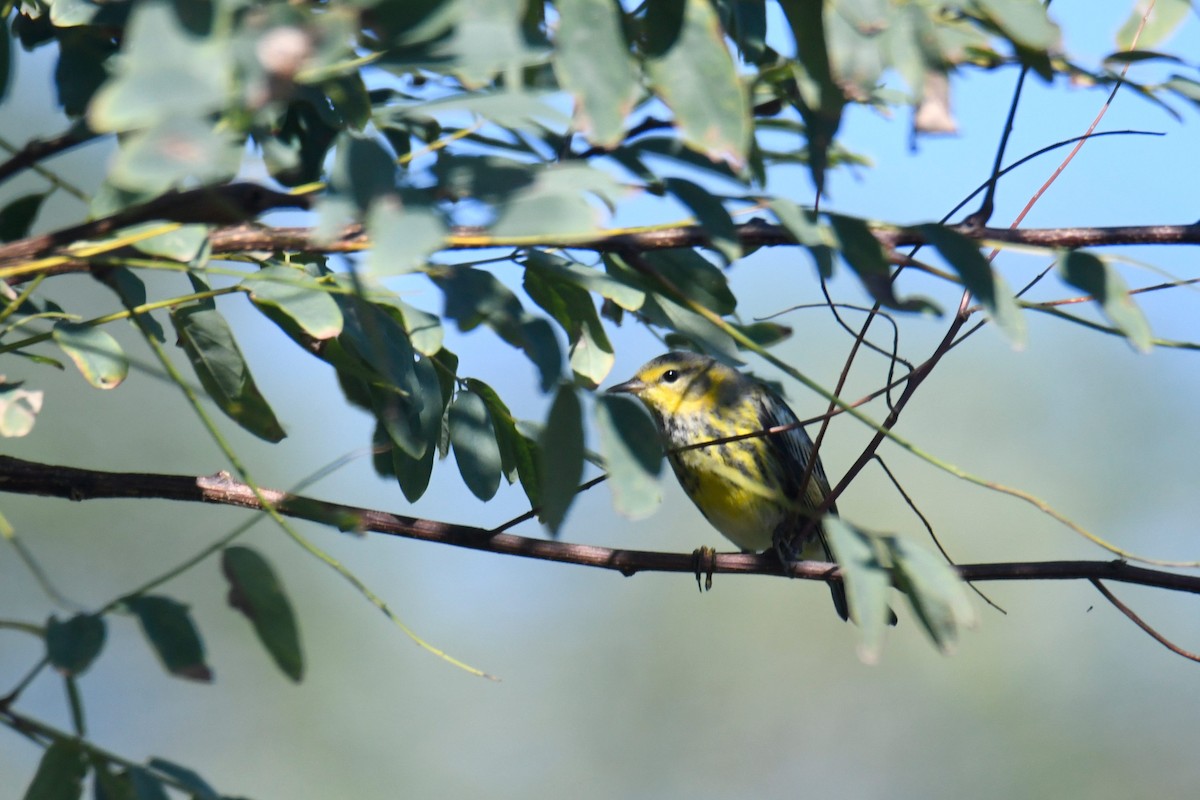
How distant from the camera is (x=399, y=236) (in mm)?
826

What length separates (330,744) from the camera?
894 centimetres

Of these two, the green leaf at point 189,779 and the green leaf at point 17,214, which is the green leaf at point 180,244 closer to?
the green leaf at point 189,779

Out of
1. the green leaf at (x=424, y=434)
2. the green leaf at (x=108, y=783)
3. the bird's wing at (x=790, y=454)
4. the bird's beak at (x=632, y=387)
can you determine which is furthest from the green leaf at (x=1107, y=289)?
the bird's beak at (x=632, y=387)

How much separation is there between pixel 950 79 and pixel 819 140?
0.14 metres

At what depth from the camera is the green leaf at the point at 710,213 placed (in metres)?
1.10

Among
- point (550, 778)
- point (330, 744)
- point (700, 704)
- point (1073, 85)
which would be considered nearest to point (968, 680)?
point (700, 704)

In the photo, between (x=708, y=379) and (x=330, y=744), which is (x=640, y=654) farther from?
(x=708, y=379)

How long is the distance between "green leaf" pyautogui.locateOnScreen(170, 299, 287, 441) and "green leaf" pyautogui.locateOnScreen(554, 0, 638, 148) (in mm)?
814

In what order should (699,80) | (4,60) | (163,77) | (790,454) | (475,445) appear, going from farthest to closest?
(790,454) < (475,445) < (4,60) < (699,80) < (163,77)

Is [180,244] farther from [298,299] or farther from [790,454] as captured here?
[790,454]

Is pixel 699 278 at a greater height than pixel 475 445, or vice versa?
pixel 699 278

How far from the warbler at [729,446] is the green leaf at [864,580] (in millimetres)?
2076

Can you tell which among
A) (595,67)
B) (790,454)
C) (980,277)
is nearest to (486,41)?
(595,67)

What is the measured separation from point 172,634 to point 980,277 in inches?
31.8
